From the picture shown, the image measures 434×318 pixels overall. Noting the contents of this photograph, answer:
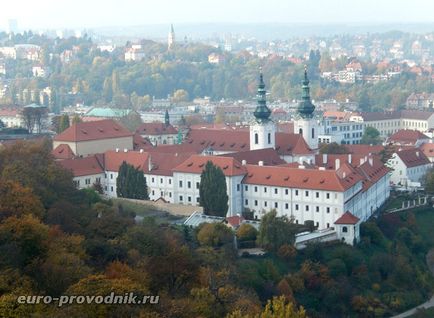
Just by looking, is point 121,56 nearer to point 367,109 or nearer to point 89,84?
point 89,84

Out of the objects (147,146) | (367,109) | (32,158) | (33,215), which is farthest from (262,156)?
(367,109)

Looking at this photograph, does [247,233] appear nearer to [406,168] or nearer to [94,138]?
[94,138]

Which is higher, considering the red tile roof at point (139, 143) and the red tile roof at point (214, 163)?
the red tile roof at point (214, 163)

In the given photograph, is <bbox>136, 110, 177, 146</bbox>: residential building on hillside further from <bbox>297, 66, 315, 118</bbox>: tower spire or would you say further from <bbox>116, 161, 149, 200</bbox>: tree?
<bbox>116, 161, 149, 200</bbox>: tree

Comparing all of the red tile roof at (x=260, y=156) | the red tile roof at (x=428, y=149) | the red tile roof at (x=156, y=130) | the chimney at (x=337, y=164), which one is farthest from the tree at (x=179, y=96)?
the chimney at (x=337, y=164)

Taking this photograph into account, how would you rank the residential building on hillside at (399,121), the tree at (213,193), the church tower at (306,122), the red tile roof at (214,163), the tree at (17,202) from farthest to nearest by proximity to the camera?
the residential building on hillside at (399,121), the church tower at (306,122), the red tile roof at (214,163), the tree at (213,193), the tree at (17,202)

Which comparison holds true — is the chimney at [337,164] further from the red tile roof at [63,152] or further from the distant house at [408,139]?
the distant house at [408,139]

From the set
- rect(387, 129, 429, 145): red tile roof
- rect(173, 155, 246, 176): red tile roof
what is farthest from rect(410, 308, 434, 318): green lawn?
rect(387, 129, 429, 145): red tile roof
